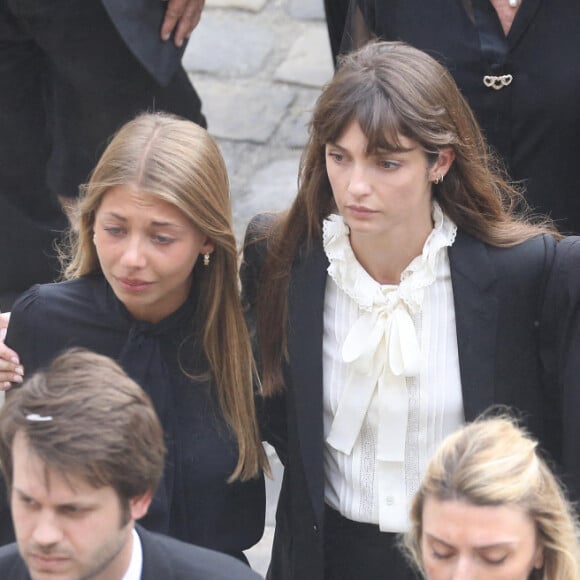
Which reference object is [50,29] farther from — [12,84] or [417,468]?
[417,468]

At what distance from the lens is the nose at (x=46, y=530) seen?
2.90m

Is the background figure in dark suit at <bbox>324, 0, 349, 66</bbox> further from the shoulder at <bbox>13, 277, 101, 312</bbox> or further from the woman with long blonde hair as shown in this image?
the shoulder at <bbox>13, 277, 101, 312</bbox>

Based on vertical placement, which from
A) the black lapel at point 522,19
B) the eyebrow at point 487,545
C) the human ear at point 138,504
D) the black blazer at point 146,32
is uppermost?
the black lapel at point 522,19

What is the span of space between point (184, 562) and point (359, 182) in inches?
39.3

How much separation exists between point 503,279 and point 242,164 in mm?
3587

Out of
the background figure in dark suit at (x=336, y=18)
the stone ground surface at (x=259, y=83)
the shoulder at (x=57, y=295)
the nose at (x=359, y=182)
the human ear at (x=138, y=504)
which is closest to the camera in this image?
the human ear at (x=138, y=504)

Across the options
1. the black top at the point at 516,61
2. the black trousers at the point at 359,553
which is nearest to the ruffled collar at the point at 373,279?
the black trousers at the point at 359,553

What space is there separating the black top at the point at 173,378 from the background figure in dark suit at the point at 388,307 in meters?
0.15

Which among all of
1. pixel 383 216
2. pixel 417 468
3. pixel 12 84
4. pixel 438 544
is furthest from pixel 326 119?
pixel 12 84

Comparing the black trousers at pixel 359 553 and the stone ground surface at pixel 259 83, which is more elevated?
the stone ground surface at pixel 259 83

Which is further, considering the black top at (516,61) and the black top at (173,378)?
the black top at (516,61)

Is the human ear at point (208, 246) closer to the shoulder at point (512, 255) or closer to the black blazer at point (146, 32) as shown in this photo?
the shoulder at point (512, 255)

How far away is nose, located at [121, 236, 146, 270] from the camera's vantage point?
3744mm

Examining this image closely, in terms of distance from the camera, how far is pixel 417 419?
148 inches
